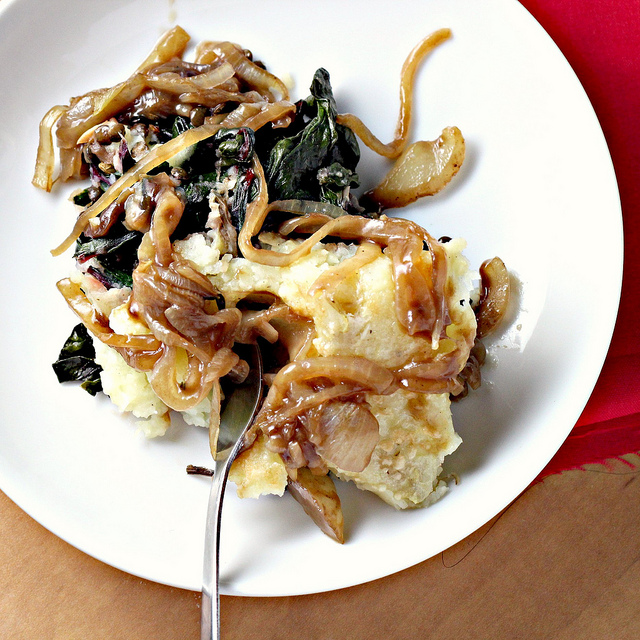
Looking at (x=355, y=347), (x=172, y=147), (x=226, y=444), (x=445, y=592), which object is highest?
(x=172, y=147)

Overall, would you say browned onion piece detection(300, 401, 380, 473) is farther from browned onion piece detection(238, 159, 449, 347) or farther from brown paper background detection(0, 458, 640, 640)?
brown paper background detection(0, 458, 640, 640)

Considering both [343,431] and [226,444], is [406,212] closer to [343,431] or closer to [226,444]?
[343,431]

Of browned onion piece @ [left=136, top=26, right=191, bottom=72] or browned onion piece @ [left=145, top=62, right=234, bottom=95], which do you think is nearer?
browned onion piece @ [left=145, top=62, right=234, bottom=95]

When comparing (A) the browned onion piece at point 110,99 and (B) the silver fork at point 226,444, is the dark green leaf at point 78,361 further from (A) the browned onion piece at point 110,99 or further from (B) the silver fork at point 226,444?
(A) the browned onion piece at point 110,99

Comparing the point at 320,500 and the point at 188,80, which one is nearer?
the point at 320,500

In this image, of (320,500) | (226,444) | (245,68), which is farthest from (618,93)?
(226,444)

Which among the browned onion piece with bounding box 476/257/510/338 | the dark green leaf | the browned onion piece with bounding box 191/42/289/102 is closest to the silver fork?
the dark green leaf
